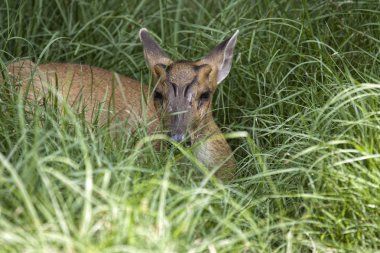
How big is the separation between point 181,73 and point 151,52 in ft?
1.94

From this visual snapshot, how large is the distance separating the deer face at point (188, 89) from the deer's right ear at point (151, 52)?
0.32 ft

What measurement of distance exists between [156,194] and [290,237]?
0.70 metres

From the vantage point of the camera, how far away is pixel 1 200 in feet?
15.1

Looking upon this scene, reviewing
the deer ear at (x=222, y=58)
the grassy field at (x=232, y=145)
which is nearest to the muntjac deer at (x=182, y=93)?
the deer ear at (x=222, y=58)

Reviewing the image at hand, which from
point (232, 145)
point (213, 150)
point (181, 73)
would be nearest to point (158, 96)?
point (181, 73)

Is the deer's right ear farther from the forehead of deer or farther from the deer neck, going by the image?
the deer neck

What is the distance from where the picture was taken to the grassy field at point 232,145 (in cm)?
448

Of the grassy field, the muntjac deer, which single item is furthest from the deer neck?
the grassy field

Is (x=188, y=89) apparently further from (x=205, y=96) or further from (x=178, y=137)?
(x=178, y=137)

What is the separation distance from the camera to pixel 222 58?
683 centimetres

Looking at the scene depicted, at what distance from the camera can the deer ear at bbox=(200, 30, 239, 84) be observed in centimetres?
680

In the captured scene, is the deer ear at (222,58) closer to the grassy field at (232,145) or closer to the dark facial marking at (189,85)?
the grassy field at (232,145)

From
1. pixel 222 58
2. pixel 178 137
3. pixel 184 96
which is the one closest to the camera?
pixel 178 137

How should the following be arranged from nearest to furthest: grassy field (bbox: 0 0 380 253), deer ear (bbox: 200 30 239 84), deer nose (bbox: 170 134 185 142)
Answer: grassy field (bbox: 0 0 380 253), deer nose (bbox: 170 134 185 142), deer ear (bbox: 200 30 239 84)
